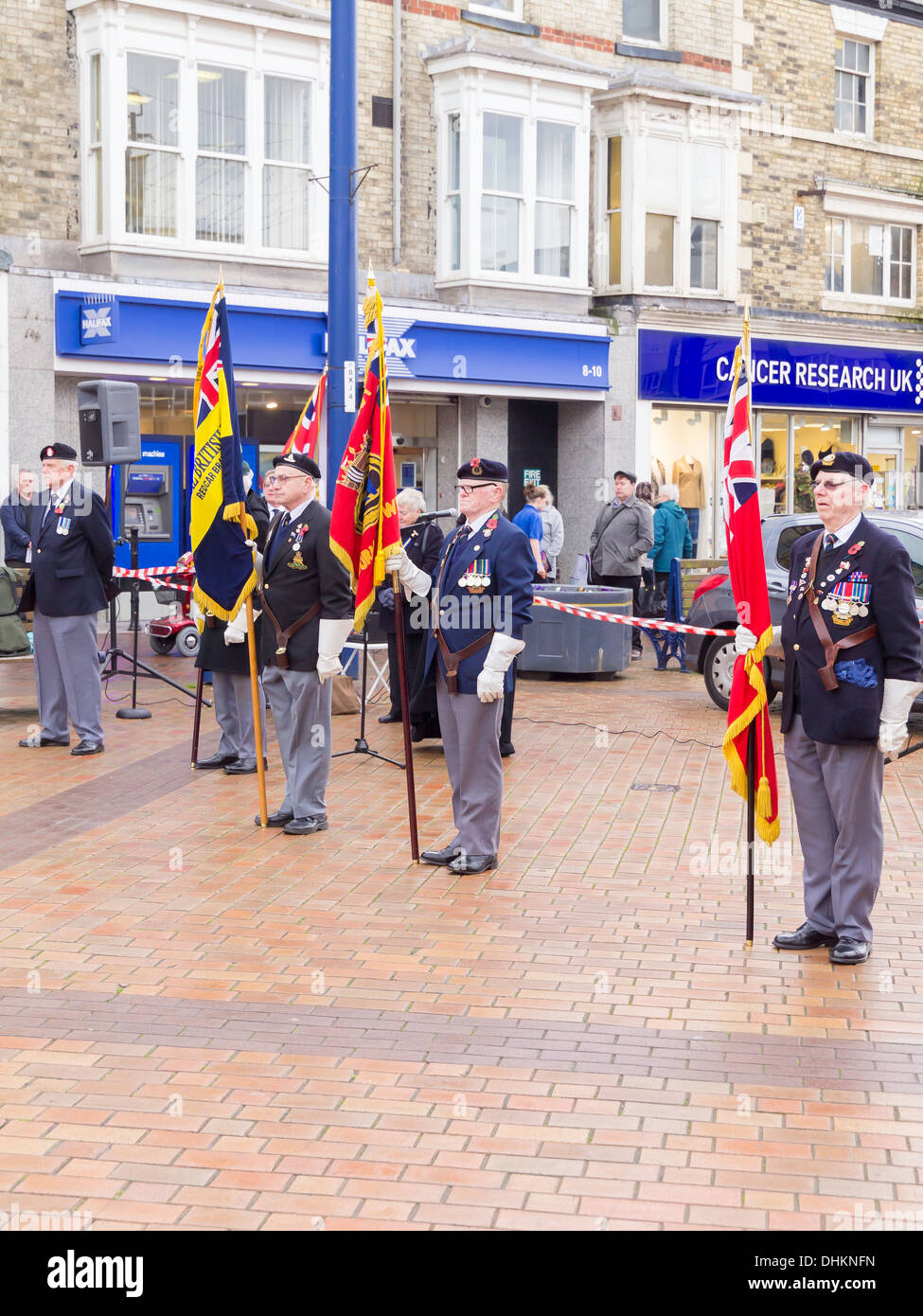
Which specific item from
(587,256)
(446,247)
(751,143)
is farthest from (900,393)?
(446,247)

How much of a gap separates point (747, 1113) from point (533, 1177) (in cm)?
85

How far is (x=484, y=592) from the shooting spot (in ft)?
25.7

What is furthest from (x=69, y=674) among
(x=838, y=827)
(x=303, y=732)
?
(x=838, y=827)

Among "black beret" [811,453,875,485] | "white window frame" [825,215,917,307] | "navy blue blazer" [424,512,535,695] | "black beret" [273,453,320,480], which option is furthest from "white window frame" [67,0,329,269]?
"black beret" [811,453,875,485]

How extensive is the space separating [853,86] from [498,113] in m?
8.10

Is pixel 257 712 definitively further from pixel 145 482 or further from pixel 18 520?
pixel 145 482

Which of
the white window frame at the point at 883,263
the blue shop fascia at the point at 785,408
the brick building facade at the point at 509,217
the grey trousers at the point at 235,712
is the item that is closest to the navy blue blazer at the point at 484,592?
the grey trousers at the point at 235,712

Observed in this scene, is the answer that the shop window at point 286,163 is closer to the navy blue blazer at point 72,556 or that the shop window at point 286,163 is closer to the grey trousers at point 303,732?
the navy blue blazer at point 72,556

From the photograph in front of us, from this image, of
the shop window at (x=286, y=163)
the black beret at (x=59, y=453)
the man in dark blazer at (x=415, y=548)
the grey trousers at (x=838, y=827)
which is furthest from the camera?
the shop window at (x=286, y=163)

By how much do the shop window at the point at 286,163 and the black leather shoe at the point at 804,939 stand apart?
15.5 metres

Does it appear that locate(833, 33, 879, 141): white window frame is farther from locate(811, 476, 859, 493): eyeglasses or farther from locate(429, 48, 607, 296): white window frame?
locate(811, 476, 859, 493): eyeglasses

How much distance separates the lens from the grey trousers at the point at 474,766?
7.85 metres

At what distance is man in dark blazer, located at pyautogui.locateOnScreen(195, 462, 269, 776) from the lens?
10234 mm

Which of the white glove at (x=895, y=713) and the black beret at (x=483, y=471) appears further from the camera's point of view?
the black beret at (x=483, y=471)
